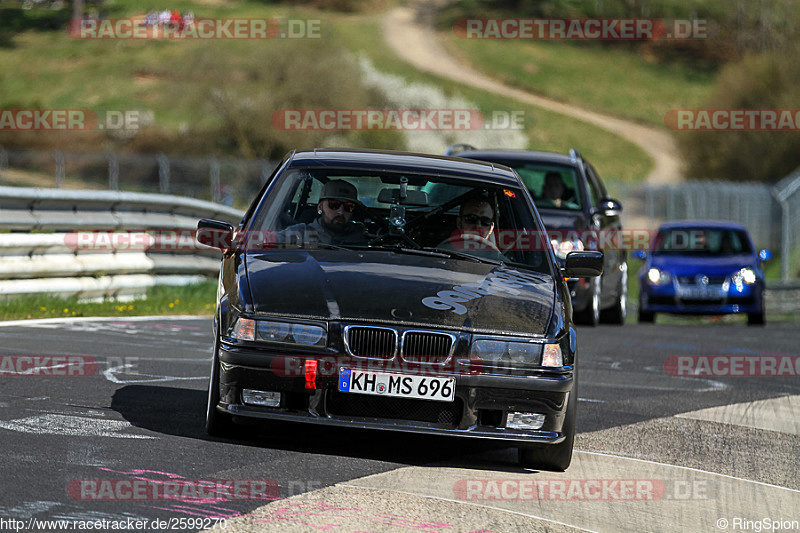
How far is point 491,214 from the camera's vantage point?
787 centimetres

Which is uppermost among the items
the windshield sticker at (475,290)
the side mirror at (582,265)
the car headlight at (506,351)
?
the side mirror at (582,265)

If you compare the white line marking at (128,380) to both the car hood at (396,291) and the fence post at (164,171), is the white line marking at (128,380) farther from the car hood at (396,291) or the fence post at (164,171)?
the fence post at (164,171)

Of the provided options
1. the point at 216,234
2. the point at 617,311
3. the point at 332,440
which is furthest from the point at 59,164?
the point at 332,440

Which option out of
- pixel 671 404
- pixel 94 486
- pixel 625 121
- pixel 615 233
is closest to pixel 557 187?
pixel 615 233

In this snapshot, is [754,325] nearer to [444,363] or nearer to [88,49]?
[444,363]

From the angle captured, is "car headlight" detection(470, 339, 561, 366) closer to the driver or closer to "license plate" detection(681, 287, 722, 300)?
the driver

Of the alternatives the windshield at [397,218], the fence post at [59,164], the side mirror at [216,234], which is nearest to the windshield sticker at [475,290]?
the windshield at [397,218]

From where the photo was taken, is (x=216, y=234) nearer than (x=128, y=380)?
Yes

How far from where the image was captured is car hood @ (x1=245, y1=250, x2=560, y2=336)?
6.35 metres

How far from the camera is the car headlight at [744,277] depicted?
19.3 metres

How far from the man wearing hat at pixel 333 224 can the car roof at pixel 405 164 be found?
0.21 m

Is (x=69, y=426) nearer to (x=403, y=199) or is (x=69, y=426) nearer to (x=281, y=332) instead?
(x=281, y=332)

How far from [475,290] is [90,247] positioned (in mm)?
8049

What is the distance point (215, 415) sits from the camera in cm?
660
